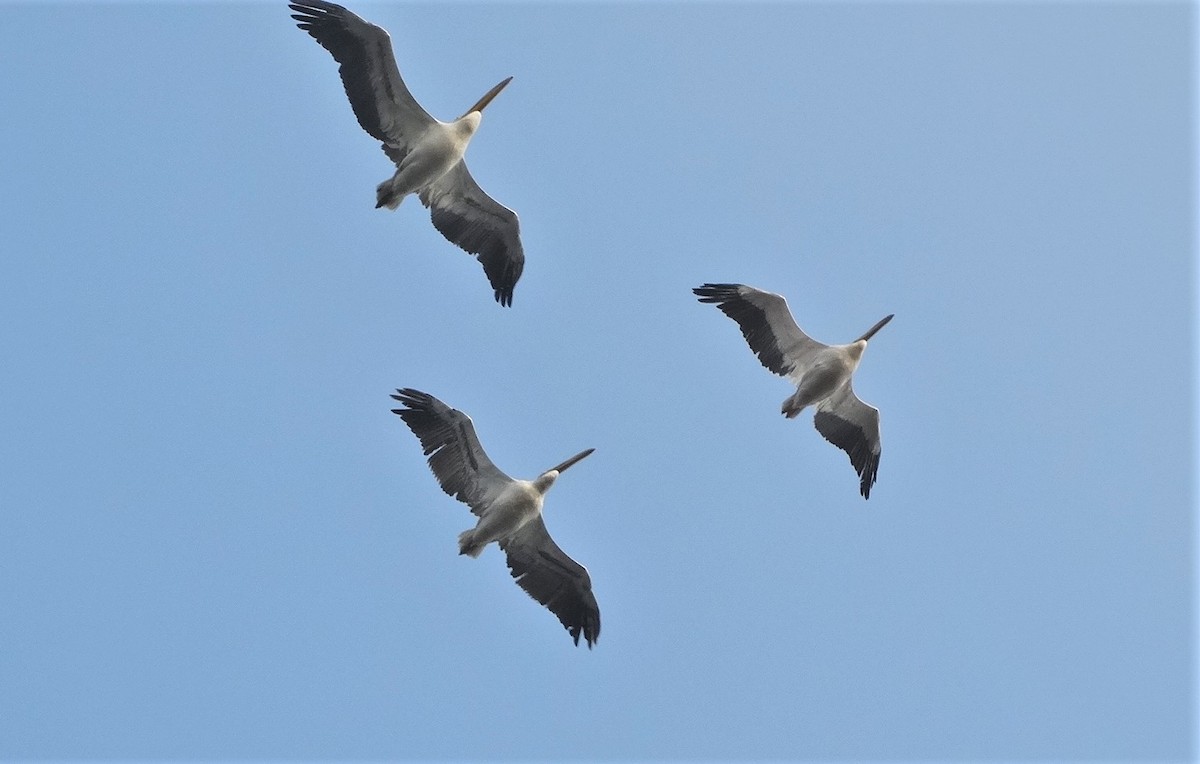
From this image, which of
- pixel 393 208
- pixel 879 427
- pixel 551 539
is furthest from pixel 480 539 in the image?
pixel 879 427

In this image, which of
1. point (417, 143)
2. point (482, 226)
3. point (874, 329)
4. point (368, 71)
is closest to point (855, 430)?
point (874, 329)

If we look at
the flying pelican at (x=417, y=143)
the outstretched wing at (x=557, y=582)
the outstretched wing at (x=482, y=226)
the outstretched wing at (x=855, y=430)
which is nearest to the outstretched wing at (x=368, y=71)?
the flying pelican at (x=417, y=143)

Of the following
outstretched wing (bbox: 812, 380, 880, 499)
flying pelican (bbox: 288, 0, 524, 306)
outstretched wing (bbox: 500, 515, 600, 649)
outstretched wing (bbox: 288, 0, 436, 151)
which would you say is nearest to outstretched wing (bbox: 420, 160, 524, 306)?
flying pelican (bbox: 288, 0, 524, 306)

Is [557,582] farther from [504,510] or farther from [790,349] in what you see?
[790,349]

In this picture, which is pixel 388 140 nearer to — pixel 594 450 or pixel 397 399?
pixel 397 399

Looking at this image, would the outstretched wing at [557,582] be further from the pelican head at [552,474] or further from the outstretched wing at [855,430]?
the outstretched wing at [855,430]

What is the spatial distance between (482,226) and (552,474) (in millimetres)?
4682

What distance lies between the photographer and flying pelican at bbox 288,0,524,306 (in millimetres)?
25844

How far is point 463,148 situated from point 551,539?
6.73 meters

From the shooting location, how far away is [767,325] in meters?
28.4

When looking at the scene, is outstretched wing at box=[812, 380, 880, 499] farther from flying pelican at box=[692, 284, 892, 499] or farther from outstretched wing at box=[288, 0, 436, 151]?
outstretched wing at box=[288, 0, 436, 151]

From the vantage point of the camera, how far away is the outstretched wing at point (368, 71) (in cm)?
2577

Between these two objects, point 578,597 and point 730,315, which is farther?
point 730,315

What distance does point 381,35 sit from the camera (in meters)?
25.9
